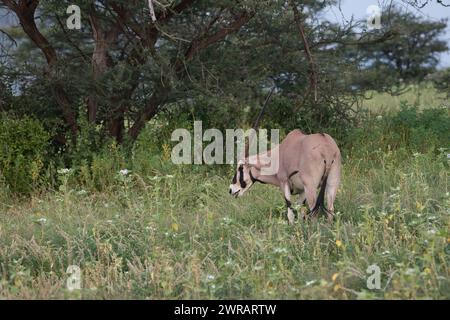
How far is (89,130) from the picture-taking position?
10789 millimetres

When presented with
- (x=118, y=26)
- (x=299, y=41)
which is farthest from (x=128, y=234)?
(x=299, y=41)

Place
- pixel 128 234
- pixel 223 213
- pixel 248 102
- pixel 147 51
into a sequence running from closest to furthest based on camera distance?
pixel 128 234 → pixel 223 213 → pixel 147 51 → pixel 248 102

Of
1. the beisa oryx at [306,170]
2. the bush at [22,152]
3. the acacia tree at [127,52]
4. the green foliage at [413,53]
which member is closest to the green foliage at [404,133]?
the acacia tree at [127,52]

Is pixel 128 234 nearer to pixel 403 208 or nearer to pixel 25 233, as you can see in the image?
pixel 25 233

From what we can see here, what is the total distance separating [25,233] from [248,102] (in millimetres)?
5390

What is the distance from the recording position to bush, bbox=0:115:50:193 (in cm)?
996

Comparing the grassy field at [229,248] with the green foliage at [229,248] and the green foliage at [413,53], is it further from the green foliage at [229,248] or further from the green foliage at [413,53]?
the green foliage at [413,53]

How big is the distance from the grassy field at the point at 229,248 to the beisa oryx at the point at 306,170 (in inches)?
9.6

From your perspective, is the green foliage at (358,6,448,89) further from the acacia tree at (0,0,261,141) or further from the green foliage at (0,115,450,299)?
the green foliage at (0,115,450,299)

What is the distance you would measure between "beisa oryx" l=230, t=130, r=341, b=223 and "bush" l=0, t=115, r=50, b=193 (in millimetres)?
3220

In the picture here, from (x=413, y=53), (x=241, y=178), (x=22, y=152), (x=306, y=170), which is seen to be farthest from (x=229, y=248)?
(x=413, y=53)

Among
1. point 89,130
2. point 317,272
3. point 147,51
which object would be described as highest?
point 147,51

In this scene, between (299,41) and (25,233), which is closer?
(25,233)

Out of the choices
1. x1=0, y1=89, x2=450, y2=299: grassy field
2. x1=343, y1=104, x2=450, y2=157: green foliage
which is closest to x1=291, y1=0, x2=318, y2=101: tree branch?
x1=343, y1=104, x2=450, y2=157: green foliage
